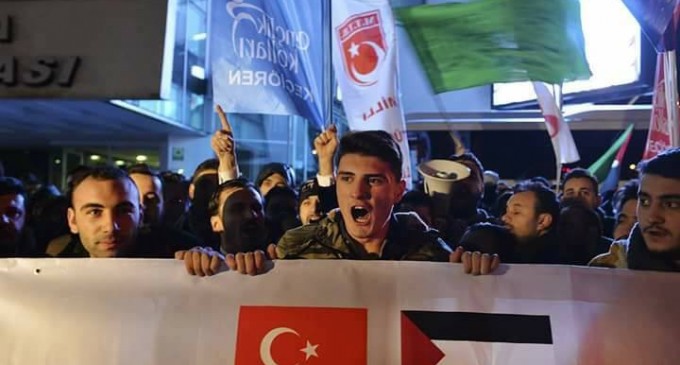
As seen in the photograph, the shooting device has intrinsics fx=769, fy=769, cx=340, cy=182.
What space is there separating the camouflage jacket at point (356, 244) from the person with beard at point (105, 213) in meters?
0.60

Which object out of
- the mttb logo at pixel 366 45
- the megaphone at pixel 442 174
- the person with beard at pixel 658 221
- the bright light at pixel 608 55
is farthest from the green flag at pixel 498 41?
the bright light at pixel 608 55

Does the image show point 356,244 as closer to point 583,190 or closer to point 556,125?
point 583,190

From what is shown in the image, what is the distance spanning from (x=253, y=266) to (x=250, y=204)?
1.13 meters

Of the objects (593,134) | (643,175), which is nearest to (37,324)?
(643,175)

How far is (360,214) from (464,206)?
6.93 feet

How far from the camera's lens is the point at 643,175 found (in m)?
2.82

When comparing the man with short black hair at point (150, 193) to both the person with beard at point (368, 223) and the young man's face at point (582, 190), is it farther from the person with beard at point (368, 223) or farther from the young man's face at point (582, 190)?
the young man's face at point (582, 190)

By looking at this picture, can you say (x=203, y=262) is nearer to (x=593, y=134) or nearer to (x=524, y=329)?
(x=524, y=329)

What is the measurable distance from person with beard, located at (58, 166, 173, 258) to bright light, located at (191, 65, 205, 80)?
1618cm

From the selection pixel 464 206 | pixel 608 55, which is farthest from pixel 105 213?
pixel 608 55

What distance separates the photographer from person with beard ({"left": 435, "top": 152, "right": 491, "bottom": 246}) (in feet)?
14.9

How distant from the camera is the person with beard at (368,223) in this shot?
290 cm

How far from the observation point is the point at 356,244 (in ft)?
9.63

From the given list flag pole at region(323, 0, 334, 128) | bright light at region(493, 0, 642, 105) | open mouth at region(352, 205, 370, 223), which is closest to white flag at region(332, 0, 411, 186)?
flag pole at region(323, 0, 334, 128)
